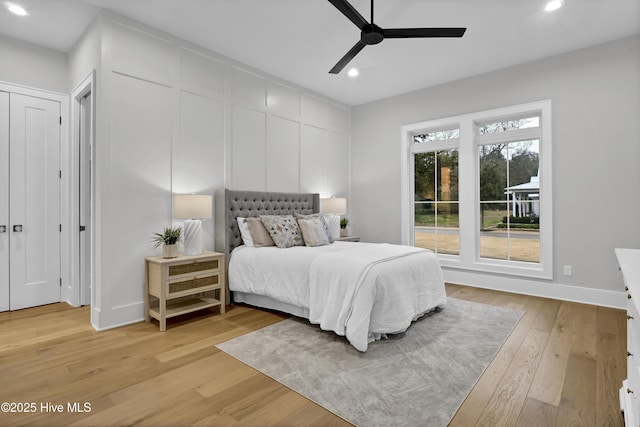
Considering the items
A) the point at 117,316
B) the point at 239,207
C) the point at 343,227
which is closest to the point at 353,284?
the point at 239,207

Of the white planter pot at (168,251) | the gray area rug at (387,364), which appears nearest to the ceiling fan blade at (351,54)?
the white planter pot at (168,251)

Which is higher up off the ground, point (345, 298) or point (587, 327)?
point (345, 298)

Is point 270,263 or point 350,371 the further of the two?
point 270,263

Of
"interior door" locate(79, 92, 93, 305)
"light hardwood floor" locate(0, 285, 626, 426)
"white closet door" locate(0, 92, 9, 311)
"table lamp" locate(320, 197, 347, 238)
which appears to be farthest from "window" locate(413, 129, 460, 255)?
"white closet door" locate(0, 92, 9, 311)

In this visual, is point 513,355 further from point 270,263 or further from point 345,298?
point 270,263

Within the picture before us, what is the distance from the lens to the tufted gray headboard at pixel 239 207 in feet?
12.7

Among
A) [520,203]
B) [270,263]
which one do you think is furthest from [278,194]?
[520,203]

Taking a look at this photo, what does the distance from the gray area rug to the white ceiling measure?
118 inches

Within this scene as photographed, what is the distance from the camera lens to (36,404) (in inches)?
75.2

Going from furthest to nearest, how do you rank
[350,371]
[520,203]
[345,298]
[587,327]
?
[520,203] < [587,327] < [345,298] < [350,371]

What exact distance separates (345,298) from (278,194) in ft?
7.42

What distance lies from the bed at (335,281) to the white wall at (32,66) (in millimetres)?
2285

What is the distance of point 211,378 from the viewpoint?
2.19 m

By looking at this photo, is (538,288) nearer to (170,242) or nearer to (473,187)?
(473,187)
